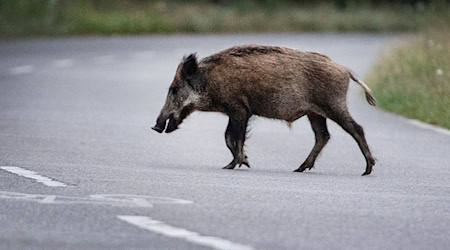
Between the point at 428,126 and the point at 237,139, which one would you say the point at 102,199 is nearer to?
the point at 237,139

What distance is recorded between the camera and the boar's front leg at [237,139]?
13.7 metres

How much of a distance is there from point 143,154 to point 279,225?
5.95 meters

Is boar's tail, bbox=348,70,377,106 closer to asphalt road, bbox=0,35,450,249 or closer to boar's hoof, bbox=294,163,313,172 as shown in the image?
asphalt road, bbox=0,35,450,249

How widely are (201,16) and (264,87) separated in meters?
36.4

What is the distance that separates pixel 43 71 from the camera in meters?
30.4

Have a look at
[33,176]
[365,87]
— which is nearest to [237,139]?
[365,87]

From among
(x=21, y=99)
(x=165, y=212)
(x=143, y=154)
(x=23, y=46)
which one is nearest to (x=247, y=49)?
(x=143, y=154)

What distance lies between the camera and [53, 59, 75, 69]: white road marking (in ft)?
105

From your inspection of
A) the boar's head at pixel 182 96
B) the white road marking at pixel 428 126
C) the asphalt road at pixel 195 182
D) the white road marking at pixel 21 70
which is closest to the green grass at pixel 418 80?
the white road marking at pixel 428 126

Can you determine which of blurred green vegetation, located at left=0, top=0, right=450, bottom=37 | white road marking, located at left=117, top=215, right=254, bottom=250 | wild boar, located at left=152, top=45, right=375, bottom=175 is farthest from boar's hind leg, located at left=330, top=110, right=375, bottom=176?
blurred green vegetation, located at left=0, top=0, right=450, bottom=37

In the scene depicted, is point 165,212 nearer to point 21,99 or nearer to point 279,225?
point 279,225

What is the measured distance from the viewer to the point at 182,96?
46.4 feet

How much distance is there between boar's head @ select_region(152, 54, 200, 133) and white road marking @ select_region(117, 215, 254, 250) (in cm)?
450

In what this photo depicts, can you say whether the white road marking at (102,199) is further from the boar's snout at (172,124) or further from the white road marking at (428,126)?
the white road marking at (428,126)
